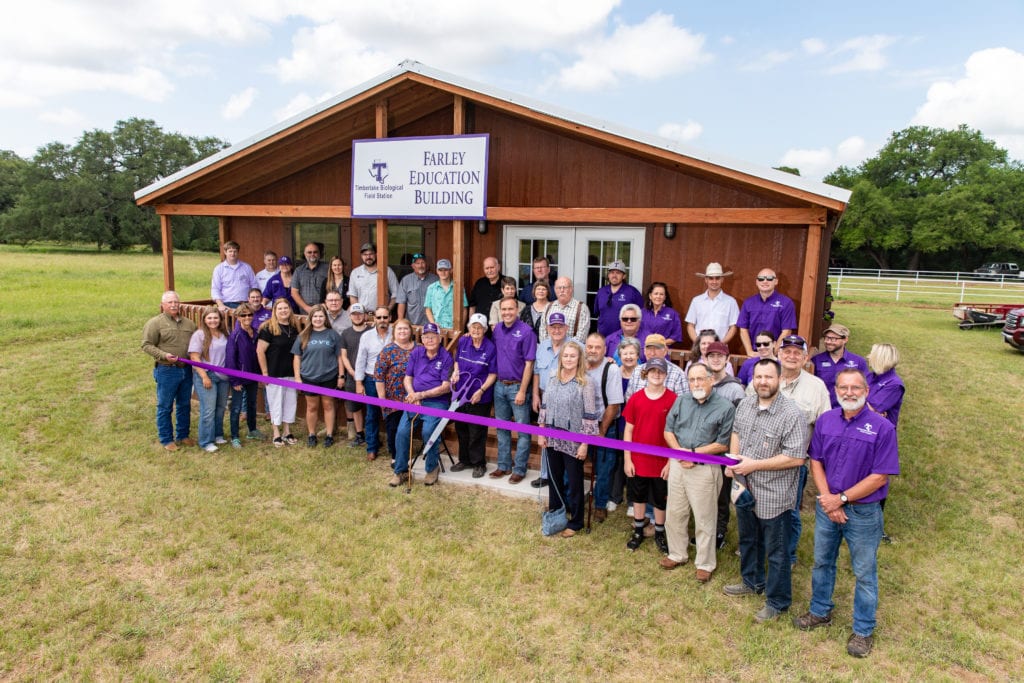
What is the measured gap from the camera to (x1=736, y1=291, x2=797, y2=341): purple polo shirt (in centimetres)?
639

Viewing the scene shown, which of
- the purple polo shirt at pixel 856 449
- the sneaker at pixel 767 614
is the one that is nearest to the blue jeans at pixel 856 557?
the purple polo shirt at pixel 856 449

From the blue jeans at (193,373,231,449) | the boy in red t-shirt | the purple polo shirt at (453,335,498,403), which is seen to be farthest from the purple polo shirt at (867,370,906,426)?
the blue jeans at (193,373,231,449)

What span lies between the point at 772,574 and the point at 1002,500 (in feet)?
12.4

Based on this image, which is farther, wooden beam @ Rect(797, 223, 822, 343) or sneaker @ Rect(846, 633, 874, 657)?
wooden beam @ Rect(797, 223, 822, 343)

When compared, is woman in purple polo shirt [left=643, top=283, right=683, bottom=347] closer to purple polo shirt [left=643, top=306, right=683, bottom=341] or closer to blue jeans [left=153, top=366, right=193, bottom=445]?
purple polo shirt [left=643, top=306, right=683, bottom=341]

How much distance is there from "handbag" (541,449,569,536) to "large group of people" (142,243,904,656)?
37 mm

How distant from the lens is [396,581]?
4.60 metres

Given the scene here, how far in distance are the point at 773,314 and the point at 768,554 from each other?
296 cm

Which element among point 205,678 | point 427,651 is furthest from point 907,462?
point 205,678

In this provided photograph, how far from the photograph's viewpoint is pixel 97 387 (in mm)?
9875

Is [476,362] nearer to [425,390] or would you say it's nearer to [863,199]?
[425,390]

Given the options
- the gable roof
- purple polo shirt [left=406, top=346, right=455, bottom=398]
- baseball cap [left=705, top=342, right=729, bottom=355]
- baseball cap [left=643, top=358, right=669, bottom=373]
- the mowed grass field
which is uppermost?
the gable roof

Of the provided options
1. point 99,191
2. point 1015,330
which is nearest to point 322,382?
point 1015,330

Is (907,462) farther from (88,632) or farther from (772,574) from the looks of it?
(88,632)
